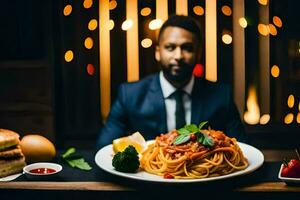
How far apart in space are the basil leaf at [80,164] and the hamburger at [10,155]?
1.03 feet

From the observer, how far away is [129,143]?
3.47 metres

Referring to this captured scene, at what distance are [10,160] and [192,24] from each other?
191 centimetres

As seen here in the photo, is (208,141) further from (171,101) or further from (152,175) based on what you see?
(171,101)

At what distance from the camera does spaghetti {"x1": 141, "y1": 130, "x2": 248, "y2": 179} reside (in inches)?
120

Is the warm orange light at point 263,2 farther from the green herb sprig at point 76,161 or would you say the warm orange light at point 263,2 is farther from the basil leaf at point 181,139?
the green herb sprig at point 76,161

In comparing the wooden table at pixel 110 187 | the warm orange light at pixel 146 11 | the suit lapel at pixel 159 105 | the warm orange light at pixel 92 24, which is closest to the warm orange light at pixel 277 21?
the warm orange light at pixel 146 11

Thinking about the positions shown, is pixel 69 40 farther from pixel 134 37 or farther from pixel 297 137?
pixel 297 137

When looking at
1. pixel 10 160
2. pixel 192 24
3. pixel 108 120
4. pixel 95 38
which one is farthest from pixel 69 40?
pixel 10 160

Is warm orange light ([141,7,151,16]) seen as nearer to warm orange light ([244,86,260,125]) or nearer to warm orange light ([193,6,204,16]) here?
warm orange light ([193,6,204,16])

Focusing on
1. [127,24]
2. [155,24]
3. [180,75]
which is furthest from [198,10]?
[180,75]

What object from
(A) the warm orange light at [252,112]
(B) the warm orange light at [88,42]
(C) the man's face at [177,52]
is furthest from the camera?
(B) the warm orange light at [88,42]

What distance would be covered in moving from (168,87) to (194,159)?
144cm

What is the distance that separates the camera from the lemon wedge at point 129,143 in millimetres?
3422

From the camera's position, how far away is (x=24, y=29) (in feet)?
16.5
